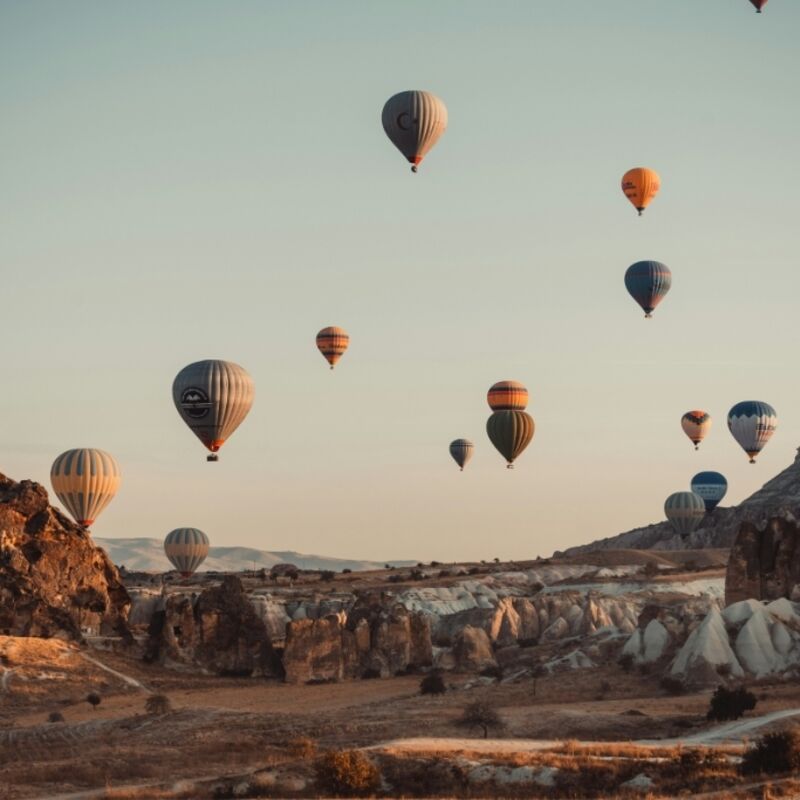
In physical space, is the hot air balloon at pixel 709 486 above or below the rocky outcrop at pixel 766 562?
above

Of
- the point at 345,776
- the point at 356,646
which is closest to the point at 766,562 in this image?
the point at 356,646

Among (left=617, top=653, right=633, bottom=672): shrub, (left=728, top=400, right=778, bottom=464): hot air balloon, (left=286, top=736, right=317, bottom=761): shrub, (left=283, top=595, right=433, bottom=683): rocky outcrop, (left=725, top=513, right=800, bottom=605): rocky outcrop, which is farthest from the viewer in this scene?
(left=728, top=400, right=778, bottom=464): hot air balloon

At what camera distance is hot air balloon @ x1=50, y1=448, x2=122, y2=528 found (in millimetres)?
111500

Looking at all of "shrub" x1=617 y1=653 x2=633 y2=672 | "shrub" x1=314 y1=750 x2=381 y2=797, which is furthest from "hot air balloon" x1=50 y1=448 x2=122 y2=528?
"shrub" x1=314 y1=750 x2=381 y2=797

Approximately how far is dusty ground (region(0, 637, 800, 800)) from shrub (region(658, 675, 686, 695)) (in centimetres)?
52

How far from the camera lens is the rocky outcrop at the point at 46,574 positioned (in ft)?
311

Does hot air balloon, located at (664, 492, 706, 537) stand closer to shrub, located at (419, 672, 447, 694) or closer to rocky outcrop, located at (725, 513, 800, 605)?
rocky outcrop, located at (725, 513, 800, 605)

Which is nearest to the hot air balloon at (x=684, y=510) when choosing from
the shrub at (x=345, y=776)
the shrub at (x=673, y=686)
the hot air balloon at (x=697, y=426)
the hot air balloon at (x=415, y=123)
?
the hot air balloon at (x=697, y=426)

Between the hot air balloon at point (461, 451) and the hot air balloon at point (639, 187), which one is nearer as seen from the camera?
the hot air balloon at point (639, 187)

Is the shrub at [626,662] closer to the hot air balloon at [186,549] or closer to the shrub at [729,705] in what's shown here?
the shrub at [729,705]

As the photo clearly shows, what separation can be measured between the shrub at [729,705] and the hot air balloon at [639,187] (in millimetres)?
65424

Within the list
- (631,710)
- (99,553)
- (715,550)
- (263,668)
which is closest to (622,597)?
(263,668)

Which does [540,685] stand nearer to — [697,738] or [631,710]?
[631,710]

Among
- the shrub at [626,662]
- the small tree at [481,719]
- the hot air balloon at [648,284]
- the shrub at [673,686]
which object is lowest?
the small tree at [481,719]
